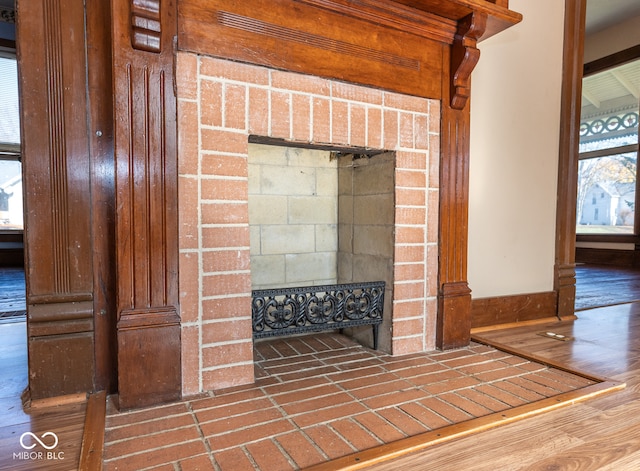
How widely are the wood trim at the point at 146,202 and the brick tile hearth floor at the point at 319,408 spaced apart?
0.16 m

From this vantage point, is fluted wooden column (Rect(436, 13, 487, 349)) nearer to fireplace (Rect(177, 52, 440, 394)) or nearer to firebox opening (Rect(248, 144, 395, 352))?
fireplace (Rect(177, 52, 440, 394))

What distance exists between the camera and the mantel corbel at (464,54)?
6.10 ft

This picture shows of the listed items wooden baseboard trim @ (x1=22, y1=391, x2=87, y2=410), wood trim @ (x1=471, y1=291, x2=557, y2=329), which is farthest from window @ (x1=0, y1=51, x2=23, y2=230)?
wood trim @ (x1=471, y1=291, x2=557, y2=329)

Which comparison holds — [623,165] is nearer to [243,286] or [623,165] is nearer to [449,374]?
[449,374]

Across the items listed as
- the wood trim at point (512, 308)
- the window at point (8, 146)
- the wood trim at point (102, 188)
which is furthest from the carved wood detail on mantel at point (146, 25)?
the window at point (8, 146)

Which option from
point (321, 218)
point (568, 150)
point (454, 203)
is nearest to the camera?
point (454, 203)

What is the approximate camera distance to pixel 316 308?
1.88 meters

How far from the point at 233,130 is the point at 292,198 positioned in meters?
0.78

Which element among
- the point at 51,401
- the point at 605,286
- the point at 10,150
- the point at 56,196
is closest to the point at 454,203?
the point at 56,196

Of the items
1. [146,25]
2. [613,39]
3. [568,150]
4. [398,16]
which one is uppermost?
[613,39]

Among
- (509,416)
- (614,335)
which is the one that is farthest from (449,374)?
(614,335)

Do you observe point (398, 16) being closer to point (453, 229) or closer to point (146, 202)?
point (453, 229)

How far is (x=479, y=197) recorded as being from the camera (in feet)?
8.00

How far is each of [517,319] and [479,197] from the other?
2.87ft
